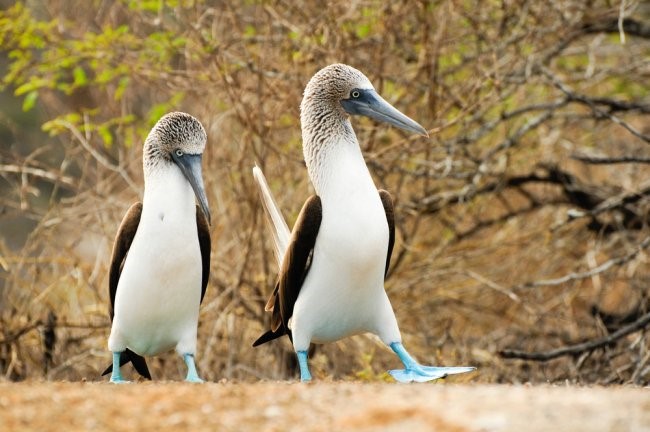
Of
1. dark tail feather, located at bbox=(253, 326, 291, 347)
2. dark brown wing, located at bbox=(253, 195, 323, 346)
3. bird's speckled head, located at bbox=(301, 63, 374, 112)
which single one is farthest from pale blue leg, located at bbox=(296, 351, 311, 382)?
bird's speckled head, located at bbox=(301, 63, 374, 112)

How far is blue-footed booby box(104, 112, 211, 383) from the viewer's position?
266 inches

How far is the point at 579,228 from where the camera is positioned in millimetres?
11422

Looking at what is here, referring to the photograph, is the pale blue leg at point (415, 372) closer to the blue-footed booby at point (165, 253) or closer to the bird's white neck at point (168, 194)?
the blue-footed booby at point (165, 253)

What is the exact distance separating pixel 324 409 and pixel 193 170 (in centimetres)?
264

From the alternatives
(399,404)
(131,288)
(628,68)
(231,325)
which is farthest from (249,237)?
(399,404)

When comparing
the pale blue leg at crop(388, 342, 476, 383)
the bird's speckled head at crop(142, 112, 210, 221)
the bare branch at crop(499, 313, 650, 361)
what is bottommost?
the bare branch at crop(499, 313, 650, 361)

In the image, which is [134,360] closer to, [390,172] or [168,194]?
[168,194]

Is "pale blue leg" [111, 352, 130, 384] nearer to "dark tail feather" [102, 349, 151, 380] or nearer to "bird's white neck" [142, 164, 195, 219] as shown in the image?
"dark tail feather" [102, 349, 151, 380]

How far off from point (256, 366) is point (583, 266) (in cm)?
338

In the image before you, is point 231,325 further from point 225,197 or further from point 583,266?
point 583,266

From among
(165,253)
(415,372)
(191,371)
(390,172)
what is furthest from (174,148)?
(390,172)

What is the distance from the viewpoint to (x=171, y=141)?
6.98 m

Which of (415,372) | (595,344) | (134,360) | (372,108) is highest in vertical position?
(372,108)

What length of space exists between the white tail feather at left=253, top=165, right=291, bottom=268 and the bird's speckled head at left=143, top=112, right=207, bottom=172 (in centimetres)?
73
